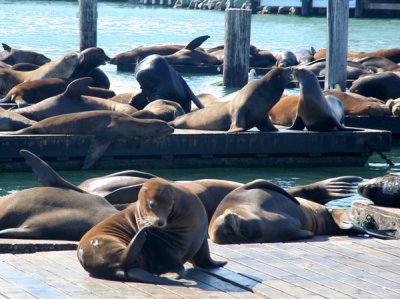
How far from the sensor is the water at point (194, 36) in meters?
10.3

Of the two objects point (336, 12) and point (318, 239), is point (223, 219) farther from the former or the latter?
point (336, 12)

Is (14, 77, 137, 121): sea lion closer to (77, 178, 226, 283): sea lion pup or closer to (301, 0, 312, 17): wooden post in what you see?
(77, 178, 226, 283): sea lion pup

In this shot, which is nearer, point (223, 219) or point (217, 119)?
point (223, 219)

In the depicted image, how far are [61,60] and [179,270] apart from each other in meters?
10.1

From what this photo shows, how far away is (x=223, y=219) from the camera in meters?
5.85

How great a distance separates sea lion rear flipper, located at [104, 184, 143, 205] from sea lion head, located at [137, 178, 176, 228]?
2030mm

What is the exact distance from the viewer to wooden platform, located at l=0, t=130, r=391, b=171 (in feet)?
32.9

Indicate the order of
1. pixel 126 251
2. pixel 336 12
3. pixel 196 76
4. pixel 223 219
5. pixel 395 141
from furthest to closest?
1. pixel 196 76
2. pixel 336 12
3. pixel 395 141
4. pixel 223 219
5. pixel 126 251

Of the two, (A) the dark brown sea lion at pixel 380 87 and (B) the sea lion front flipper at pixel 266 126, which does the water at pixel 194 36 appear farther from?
(A) the dark brown sea lion at pixel 380 87

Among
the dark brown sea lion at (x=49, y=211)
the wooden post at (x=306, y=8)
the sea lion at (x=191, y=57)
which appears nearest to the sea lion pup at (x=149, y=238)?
the dark brown sea lion at (x=49, y=211)

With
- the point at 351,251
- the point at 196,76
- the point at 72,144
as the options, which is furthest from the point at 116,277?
the point at 196,76

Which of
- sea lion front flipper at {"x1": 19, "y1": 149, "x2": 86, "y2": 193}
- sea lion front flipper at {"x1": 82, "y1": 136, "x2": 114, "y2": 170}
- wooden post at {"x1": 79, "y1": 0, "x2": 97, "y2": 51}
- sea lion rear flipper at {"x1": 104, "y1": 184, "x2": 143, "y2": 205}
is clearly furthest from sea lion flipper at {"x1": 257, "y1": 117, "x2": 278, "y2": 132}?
wooden post at {"x1": 79, "y1": 0, "x2": 97, "y2": 51}

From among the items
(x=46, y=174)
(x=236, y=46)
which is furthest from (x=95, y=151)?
(x=236, y=46)

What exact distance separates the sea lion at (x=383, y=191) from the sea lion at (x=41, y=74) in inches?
313
